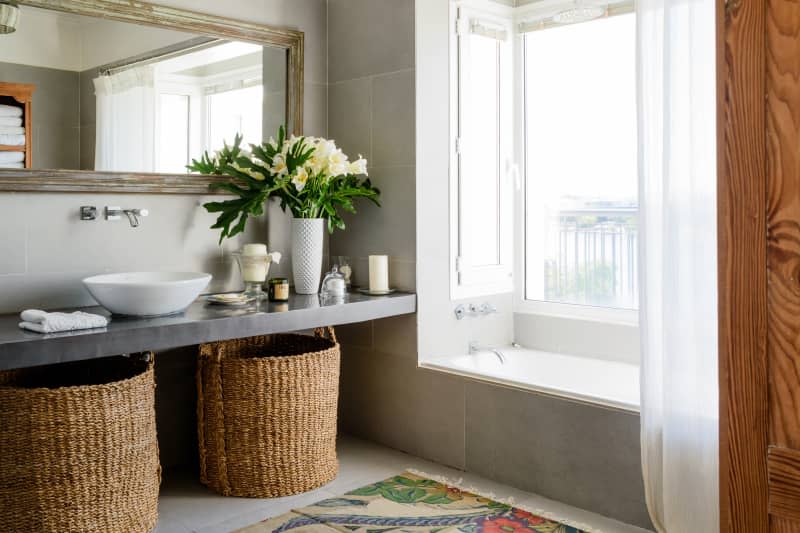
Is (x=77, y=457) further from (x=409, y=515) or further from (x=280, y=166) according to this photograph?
(x=280, y=166)

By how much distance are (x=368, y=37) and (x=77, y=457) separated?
2.23 metres

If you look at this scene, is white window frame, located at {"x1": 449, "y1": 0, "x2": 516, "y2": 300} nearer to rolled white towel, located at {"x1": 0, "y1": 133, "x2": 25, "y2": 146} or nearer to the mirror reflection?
the mirror reflection

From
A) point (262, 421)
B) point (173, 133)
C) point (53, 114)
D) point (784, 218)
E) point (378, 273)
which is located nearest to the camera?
point (784, 218)

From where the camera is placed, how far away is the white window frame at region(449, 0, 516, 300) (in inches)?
139

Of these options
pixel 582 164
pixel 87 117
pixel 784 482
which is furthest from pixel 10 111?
pixel 784 482

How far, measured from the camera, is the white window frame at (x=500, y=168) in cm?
353

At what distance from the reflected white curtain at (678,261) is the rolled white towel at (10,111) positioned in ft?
7.09

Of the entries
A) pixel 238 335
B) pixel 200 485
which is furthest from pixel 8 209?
pixel 200 485

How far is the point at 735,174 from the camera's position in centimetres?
113

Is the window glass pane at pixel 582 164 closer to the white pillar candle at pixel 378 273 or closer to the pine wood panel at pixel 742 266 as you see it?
the white pillar candle at pixel 378 273

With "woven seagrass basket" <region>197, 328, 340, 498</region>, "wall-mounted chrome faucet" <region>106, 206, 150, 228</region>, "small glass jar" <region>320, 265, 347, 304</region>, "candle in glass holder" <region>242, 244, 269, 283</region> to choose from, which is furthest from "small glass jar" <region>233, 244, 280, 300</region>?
"wall-mounted chrome faucet" <region>106, 206, 150, 228</region>

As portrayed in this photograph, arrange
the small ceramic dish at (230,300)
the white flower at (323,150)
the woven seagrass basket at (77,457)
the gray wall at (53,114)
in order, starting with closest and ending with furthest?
the woven seagrass basket at (77,457)
the gray wall at (53,114)
the small ceramic dish at (230,300)
the white flower at (323,150)

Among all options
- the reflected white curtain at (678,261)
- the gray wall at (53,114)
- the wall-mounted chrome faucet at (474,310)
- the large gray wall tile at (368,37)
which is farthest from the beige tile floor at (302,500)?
the large gray wall tile at (368,37)

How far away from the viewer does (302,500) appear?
2.92 m
